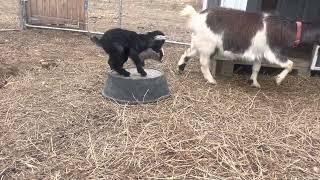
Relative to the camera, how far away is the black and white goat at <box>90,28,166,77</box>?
4922 mm

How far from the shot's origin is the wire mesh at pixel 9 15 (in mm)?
9211

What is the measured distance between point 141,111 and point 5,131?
141cm

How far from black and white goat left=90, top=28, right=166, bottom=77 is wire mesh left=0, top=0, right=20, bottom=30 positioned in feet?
15.6

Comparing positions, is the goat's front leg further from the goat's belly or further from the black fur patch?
the goat's belly

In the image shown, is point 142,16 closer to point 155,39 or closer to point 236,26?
point 236,26

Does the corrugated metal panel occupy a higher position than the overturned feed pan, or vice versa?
the corrugated metal panel

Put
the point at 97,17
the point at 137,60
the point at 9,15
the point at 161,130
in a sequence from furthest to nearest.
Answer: the point at 97,17
the point at 9,15
the point at 137,60
the point at 161,130

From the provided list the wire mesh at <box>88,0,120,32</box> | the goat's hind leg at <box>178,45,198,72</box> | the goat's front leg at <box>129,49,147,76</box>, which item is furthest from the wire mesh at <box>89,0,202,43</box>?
the goat's front leg at <box>129,49,147,76</box>

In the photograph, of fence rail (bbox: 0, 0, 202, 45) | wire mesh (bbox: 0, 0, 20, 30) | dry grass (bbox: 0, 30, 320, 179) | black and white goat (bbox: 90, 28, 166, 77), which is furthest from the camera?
wire mesh (bbox: 0, 0, 20, 30)

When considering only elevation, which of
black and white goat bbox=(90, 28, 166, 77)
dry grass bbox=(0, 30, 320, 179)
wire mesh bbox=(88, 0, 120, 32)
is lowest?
dry grass bbox=(0, 30, 320, 179)

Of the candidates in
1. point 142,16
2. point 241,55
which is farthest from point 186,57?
point 142,16

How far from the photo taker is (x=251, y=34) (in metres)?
5.65

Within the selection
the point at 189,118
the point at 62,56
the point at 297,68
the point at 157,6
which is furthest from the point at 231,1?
the point at 157,6

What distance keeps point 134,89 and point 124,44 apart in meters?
0.52
